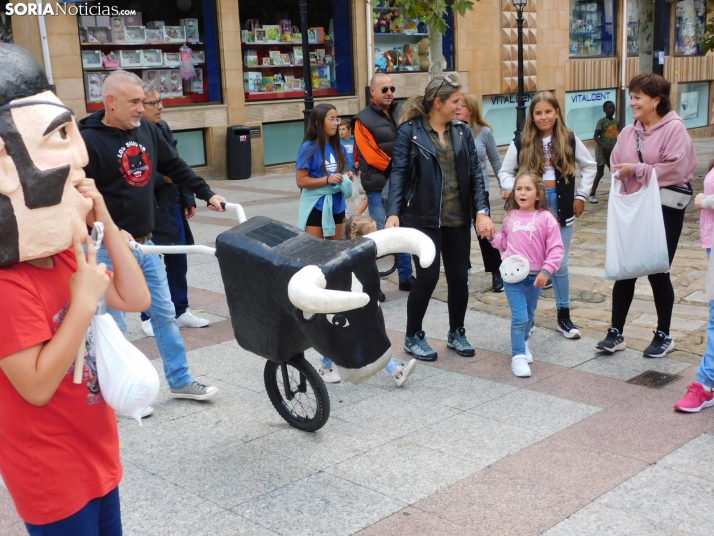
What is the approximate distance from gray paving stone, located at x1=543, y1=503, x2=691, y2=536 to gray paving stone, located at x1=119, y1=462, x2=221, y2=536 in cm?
149

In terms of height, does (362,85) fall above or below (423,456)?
above

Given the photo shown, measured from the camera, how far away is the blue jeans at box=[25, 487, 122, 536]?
219 centimetres

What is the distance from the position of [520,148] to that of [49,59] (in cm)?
1088

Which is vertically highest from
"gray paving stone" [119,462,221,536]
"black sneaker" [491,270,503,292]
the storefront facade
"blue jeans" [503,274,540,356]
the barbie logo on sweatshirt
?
the storefront facade

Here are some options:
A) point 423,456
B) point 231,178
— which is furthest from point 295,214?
point 423,456

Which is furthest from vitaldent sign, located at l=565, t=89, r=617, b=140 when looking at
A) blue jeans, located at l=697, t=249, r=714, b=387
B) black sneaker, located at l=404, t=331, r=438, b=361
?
blue jeans, located at l=697, t=249, r=714, b=387

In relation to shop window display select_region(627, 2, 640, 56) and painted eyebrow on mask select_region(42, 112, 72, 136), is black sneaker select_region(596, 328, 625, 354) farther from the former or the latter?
shop window display select_region(627, 2, 640, 56)

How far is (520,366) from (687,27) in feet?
88.1

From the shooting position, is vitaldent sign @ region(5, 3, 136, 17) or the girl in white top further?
vitaldent sign @ region(5, 3, 136, 17)

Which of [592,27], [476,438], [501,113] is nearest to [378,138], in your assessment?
[476,438]

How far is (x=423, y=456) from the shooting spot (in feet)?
13.5

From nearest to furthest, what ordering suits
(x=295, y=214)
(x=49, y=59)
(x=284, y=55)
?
(x=295, y=214), (x=49, y=59), (x=284, y=55)

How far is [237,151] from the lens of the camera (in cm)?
1712

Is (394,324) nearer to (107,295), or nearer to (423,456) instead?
(423,456)
